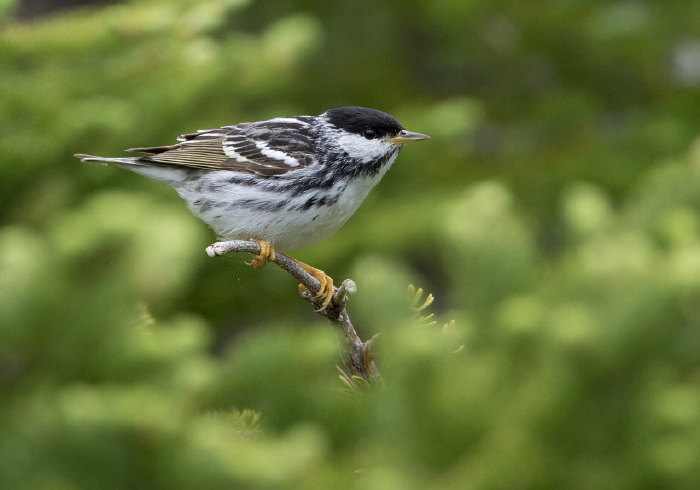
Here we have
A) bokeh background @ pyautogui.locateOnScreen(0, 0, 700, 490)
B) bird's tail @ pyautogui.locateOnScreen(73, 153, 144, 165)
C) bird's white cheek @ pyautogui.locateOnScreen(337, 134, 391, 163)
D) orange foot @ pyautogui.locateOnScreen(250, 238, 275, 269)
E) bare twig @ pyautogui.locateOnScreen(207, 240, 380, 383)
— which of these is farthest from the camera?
bird's white cheek @ pyautogui.locateOnScreen(337, 134, 391, 163)

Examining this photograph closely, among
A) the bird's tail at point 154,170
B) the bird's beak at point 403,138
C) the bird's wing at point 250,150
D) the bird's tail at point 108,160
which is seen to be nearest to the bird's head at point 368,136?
the bird's beak at point 403,138

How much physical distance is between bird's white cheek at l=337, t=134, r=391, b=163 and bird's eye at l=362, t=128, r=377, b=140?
0.10 feet

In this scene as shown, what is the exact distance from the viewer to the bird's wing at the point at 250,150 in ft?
13.4

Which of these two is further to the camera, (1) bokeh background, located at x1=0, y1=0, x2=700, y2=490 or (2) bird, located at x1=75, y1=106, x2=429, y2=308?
(2) bird, located at x1=75, y1=106, x2=429, y2=308

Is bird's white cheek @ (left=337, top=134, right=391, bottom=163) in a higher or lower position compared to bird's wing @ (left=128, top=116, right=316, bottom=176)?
higher

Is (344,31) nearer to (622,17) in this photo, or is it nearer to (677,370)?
(622,17)

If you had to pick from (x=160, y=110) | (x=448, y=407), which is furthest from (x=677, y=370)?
(x=160, y=110)

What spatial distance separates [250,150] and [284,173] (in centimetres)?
36

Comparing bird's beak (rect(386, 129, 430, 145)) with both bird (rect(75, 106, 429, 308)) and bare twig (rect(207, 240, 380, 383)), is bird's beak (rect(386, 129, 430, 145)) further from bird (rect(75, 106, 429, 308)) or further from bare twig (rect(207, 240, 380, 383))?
bare twig (rect(207, 240, 380, 383))

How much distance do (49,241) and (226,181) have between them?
2072mm

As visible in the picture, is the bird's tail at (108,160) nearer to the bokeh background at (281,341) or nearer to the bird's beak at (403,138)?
the bokeh background at (281,341)

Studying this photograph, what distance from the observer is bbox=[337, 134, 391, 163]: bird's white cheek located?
402 centimetres

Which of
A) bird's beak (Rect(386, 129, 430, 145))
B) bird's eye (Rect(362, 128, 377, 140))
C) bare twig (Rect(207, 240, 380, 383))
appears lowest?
bare twig (Rect(207, 240, 380, 383))

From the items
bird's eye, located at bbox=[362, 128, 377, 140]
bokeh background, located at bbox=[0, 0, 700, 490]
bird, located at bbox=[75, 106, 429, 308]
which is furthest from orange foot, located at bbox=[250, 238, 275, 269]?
bird's eye, located at bbox=[362, 128, 377, 140]
